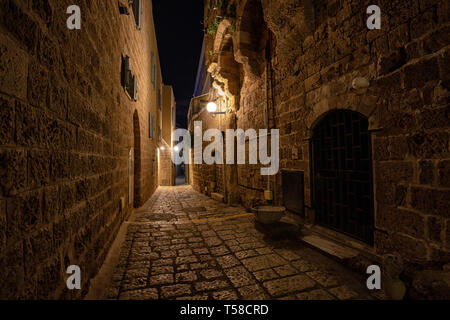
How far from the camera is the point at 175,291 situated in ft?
8.10

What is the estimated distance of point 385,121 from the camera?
9.30 ft

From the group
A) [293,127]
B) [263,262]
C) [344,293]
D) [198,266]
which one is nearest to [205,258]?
A: [198,266]

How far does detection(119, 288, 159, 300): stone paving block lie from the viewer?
7.64 feet

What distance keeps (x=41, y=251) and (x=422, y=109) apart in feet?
12.4

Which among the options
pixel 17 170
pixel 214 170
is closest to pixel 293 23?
pixel 17 170

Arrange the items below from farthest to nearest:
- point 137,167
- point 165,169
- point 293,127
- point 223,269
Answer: point 165,169, point 137,167, point 293,127, point 223,269

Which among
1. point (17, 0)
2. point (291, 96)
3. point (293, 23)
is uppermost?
point (293, 23)

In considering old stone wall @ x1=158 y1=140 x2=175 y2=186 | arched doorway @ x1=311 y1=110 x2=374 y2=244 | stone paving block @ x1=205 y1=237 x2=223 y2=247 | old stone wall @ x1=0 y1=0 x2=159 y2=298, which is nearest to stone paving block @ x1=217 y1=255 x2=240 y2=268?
stone paving block @ x1=205 y1=237 x2=223 y2=247

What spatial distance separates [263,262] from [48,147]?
2930 millimetres

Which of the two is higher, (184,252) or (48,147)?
(48,147)

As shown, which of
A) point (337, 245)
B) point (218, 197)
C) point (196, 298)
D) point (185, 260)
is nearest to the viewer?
point (196, 298)

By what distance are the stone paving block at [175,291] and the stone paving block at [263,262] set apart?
36.0 inches

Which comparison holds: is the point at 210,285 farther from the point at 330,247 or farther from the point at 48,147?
the point at 48,147

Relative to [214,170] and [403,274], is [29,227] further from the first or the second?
[214,170]
